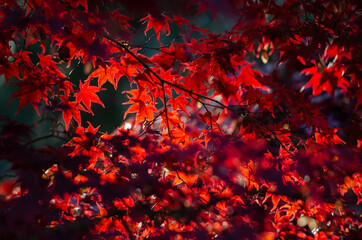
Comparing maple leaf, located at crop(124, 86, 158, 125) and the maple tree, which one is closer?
the maple tree

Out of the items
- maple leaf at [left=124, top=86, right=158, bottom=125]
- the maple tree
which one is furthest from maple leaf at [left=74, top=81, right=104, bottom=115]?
maple leaf at [left=124, top=86, right=158, bottom=125]

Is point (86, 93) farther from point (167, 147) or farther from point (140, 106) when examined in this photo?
point (167, 147)

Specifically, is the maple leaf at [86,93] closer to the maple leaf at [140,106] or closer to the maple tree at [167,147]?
the maple tree at [167,147]

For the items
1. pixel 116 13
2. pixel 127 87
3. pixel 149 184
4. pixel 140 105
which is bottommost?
pixel 149 184

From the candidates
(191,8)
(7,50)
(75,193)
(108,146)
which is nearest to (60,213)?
(75,193)

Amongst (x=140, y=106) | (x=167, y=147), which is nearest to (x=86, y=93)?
(x=140, y=106)

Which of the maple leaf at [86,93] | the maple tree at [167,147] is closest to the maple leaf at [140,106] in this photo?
the maple tree at [167,147]

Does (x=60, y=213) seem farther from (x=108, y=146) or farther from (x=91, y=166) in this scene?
(x=108, y=146)

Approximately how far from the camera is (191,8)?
1.25 meters

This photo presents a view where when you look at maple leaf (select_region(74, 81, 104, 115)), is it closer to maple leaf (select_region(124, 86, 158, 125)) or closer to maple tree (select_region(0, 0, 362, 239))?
maple tree (select_region(0, 0, 362, 239))

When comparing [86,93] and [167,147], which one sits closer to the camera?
[167,147]

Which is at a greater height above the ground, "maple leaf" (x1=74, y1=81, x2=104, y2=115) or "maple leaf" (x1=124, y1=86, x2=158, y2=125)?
"maple leaf" (x1=74, y1=81, x2=104, y2=115)

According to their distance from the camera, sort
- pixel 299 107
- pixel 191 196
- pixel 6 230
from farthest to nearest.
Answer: pixel 299 107 → pixel 191 196 → pixel 6 230

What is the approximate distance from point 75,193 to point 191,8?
117 centimetres
